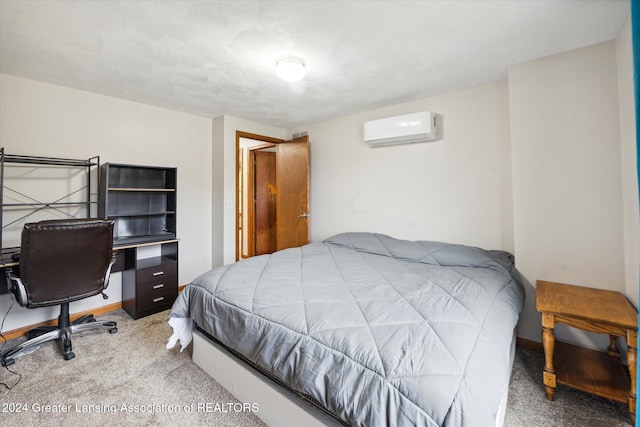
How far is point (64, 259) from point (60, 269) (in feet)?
0.28

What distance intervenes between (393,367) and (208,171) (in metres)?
3.62

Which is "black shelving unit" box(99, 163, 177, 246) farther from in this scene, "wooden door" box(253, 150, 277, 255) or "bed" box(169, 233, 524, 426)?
"wooden door" box(253, 150, 277, 255)

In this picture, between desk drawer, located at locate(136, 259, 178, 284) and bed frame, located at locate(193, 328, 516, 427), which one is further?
desk drawer, located at locate(136, 259, 178, 284)

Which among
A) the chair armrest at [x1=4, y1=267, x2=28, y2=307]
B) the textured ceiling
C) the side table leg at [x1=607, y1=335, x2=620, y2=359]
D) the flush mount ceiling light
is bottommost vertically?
the side table leg at [x1=607, y1=335, x2=620, y2=359]

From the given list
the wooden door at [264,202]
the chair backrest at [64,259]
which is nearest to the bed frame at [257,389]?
the chair backrest at [64,259]

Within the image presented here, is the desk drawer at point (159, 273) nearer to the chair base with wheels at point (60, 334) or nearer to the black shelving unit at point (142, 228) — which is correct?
the black shelving unit at point (142, 228)

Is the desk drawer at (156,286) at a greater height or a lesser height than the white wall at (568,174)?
lesser

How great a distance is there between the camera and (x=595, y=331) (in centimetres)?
155

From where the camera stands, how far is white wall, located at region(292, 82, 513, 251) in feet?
8.75

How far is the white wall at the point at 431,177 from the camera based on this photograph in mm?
2668

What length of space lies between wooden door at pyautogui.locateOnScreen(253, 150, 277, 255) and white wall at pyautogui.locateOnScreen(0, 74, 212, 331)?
1.52m

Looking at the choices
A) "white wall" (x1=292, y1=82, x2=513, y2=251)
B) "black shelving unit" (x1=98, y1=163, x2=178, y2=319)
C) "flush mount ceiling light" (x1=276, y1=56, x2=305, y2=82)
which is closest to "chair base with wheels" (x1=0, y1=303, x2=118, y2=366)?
"black shelving unit" (x1=98, y1=163, x2=178, y2=319)

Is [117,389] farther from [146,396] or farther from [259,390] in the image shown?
[259,390]

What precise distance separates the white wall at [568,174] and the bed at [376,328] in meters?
0.35
